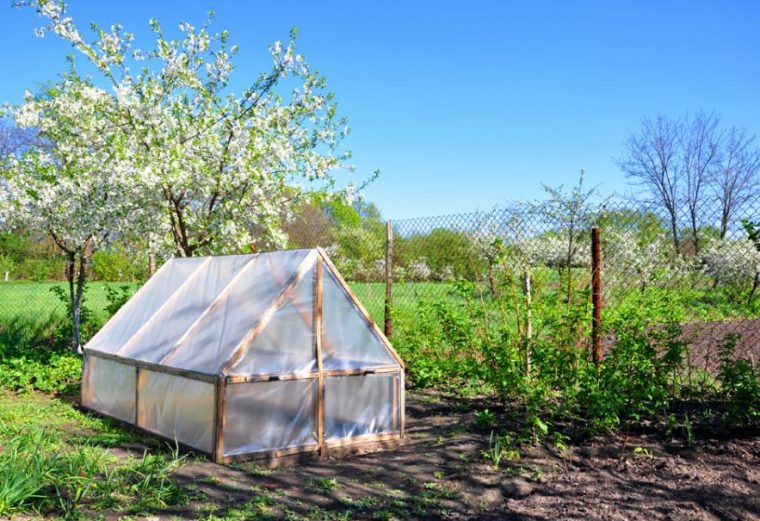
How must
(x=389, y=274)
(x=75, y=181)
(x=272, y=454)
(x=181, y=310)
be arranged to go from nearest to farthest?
1. (x=272, y=454)
2. (x=181, y=310)
3. (x=389, y=274)
4. (x=75, y=181)

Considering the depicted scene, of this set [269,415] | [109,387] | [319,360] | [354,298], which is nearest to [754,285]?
[354,298]

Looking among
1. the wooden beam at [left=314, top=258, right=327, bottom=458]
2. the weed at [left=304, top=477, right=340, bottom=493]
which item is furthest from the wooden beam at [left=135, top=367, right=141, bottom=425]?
the weed at [left=304, top=477, right=340, bottom=493]

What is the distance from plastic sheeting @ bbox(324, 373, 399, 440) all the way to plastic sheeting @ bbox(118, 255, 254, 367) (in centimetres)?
136

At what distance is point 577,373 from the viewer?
16.6ft

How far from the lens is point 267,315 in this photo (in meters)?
5.01

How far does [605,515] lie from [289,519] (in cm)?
164

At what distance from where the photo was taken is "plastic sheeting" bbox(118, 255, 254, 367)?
564 centimetres

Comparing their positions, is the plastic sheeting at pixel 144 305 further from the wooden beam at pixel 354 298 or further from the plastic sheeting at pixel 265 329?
the wooden beam at pixel 354 298

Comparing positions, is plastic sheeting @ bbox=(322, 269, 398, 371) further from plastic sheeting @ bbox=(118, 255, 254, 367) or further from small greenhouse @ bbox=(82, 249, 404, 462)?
plastic sheeting @ bbox=(118, 255, 254, 367)

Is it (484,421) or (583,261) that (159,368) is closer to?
(484,421)

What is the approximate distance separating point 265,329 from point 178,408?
2.92 feet

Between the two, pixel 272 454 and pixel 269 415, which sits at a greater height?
pixel 269 415

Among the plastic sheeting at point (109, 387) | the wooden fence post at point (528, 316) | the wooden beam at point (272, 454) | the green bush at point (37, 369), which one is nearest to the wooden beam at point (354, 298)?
the wooden beam at point (272, 454)

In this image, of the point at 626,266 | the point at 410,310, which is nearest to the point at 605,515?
the point at 626,266
